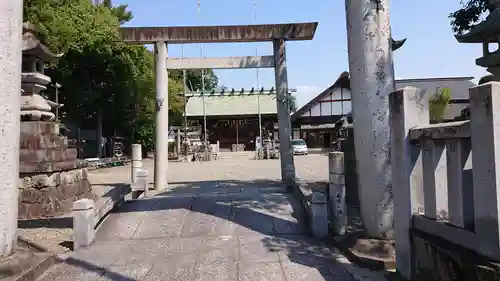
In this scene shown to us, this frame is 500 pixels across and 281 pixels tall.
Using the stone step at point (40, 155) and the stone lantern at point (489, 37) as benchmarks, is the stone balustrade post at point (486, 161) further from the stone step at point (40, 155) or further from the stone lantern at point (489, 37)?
the stone step at point (40, 155)

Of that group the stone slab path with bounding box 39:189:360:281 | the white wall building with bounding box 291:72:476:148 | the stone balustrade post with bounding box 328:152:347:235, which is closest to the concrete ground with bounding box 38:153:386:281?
the stone slab path with bounding box 39:189:360:281

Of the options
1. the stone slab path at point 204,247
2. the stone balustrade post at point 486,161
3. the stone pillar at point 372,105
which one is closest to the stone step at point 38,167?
the stone slab path at point 204,247

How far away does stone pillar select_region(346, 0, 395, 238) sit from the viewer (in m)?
5.02

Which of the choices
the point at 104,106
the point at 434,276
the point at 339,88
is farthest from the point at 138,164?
the point at 339,88

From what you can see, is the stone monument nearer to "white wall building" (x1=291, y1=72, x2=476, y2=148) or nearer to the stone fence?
the stone fence

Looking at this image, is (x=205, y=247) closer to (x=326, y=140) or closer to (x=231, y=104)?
(x=231, y=104)

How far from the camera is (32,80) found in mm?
9102

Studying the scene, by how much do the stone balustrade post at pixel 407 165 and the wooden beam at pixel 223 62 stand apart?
7487mm

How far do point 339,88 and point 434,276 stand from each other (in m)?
39.4

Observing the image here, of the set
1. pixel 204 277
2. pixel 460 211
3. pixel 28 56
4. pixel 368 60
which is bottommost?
pixel 204 277

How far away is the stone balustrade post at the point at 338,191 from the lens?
5.85 m

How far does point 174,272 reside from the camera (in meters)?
4.77

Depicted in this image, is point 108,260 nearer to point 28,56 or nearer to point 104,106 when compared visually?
point 28,56

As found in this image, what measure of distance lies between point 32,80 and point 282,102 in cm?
594
